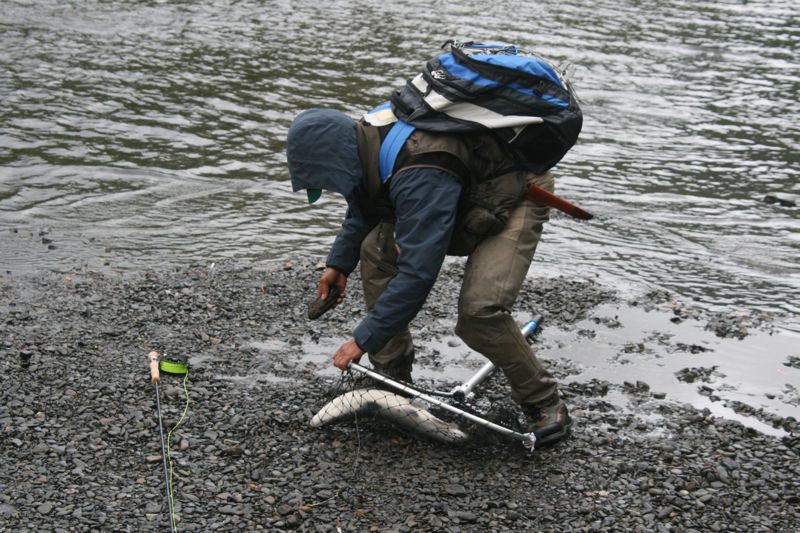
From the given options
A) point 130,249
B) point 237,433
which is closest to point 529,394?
point 237,433

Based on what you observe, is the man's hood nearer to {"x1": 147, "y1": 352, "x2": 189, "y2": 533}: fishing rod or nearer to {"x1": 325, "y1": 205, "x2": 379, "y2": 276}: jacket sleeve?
{"x1": 325, "y1": 205, "x2": 379, "y2": 276}: jacket sleeve

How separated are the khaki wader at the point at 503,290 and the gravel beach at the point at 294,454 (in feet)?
1.54

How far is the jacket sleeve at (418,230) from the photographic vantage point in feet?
16.1

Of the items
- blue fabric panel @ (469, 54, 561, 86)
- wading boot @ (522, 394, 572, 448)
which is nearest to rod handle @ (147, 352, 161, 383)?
wading boot @ (522, 394, 572, 448)

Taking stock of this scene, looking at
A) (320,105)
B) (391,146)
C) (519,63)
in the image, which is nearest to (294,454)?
(391,146)

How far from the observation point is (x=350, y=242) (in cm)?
593

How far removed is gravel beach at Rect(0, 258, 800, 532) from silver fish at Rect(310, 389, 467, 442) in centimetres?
10

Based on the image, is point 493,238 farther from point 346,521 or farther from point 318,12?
point 318,12

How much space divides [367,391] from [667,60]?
16.7 meters

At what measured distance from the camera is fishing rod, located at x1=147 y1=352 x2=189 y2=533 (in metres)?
4.83

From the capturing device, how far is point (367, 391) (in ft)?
18.9

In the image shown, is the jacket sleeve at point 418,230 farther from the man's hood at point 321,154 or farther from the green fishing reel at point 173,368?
the green fishing reel at point 173,368

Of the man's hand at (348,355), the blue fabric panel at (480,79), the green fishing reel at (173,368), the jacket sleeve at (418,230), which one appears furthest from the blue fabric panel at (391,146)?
the green fishing reel at (173,368)

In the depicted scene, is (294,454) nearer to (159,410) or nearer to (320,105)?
(159,410)
